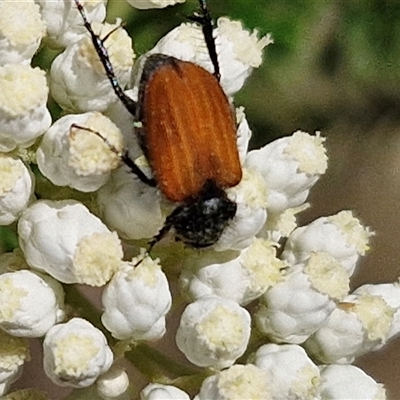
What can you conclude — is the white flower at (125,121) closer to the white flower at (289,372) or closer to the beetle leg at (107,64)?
the beetle leg at (107,64)

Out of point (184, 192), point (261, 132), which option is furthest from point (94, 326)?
point (261, 132)

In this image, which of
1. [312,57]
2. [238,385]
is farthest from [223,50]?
[312,57]

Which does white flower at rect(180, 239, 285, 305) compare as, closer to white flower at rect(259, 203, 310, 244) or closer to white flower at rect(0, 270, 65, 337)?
white flower at rect(259, 203, 310, 244)

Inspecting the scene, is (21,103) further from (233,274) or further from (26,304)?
(233,274)

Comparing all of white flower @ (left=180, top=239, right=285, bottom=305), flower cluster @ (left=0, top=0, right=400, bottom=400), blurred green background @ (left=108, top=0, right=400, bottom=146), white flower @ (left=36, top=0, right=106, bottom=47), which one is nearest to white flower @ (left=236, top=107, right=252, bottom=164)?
flower cluster @ (left=0, top=0, right=400, bottom=400)

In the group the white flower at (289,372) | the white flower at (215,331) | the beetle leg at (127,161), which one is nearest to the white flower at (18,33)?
the beetle leg at (127,161)
